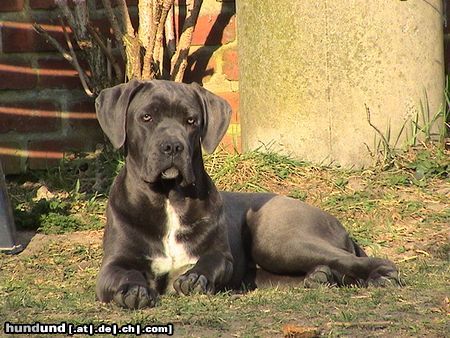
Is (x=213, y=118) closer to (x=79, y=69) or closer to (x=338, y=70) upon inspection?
(x=338, y=70)

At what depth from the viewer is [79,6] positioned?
794 centimetres

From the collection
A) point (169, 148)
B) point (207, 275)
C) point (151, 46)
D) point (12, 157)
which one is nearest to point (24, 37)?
point (12, 157)

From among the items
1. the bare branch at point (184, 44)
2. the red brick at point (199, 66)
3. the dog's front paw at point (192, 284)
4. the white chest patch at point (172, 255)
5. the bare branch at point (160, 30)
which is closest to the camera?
the dog's front paw at point (192, 284)

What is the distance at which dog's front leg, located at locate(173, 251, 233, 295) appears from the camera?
550cm

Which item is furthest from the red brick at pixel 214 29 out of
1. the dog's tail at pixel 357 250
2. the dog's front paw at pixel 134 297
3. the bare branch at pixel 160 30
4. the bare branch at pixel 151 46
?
the dog's front paw at pixel 134 297

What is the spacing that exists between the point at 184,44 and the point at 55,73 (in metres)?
0.97

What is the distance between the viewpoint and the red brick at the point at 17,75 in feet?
27.0

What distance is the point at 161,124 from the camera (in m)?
5.75

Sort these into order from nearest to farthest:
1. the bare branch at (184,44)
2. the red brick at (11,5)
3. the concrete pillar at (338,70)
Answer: the concrete pillar at (338,70)
the bare branch at (184,44)
the red brick at (11,5)

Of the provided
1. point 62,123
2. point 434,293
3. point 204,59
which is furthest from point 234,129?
point 434,293

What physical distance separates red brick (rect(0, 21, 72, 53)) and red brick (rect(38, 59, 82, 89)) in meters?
0.11

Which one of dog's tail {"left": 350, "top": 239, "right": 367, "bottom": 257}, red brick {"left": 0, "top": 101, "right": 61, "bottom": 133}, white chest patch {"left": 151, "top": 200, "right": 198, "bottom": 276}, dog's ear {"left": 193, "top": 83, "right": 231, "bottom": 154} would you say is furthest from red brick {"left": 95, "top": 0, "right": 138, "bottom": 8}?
white chest patch {"left": 151, "top": 200, "right": 198, "bottom": 276}

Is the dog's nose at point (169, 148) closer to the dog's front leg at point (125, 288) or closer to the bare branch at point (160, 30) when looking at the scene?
the dog's front leg at point (125, 288)

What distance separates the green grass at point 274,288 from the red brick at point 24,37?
86 centimetres
